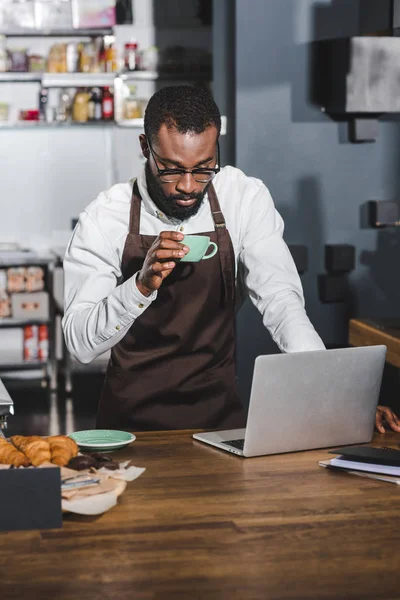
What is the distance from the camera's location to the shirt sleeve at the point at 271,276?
2350mm

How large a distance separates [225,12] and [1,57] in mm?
3007

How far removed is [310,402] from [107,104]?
5166 millimetres

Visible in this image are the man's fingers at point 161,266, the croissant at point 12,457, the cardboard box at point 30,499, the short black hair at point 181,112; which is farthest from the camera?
the short black hair at point 181,112

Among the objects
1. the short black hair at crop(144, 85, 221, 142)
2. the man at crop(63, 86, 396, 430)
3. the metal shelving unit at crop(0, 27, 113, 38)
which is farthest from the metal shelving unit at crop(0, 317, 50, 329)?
the short black hair at crop(144, 85, 221, 142)

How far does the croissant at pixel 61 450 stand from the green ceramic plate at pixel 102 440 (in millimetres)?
170

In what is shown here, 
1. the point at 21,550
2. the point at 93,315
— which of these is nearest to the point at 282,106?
the point at 93,315

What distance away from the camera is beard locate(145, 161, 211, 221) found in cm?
235

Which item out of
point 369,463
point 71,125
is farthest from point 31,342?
point 369,463

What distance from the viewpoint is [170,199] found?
92.9 inches

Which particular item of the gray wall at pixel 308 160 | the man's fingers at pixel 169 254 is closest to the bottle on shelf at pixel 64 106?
the gray wall at pixel 308 160

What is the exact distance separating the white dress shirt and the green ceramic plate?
347 mm

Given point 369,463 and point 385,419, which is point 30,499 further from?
point 385,419

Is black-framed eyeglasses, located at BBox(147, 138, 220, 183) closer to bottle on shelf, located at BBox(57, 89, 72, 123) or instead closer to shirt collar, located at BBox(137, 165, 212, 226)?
shirt collar, located at BBox(137, 165, 212, 226)

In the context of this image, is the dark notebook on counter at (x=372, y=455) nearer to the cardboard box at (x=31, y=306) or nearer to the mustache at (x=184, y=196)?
the mustache at (x=184, y=196)
